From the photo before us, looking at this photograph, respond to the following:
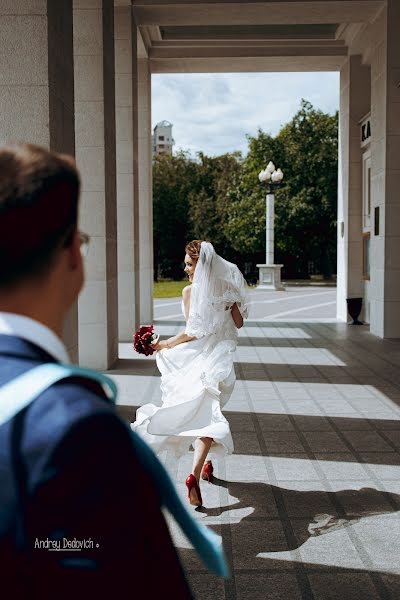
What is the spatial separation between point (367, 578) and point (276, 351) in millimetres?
9296

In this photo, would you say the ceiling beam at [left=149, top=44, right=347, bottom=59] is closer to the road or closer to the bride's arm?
the road

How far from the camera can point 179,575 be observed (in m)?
1.10

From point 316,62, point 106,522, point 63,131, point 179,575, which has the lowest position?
point 179,575

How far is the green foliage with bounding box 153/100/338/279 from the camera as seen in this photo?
136ft

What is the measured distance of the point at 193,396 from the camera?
17.1ft

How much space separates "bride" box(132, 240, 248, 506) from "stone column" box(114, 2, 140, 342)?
852 cm

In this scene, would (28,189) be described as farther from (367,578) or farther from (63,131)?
(63,131)

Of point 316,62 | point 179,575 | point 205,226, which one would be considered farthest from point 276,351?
point 205,226

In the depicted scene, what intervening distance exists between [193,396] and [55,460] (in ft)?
14.0

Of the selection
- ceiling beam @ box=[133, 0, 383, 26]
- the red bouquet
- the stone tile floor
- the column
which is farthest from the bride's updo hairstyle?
the column

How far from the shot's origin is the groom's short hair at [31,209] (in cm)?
103

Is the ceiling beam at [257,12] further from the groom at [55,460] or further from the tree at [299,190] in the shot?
the tree at [299,190]

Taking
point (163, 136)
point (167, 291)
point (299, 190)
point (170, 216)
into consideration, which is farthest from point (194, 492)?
point (163, 136)

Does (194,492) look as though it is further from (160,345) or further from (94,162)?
(94,162)
